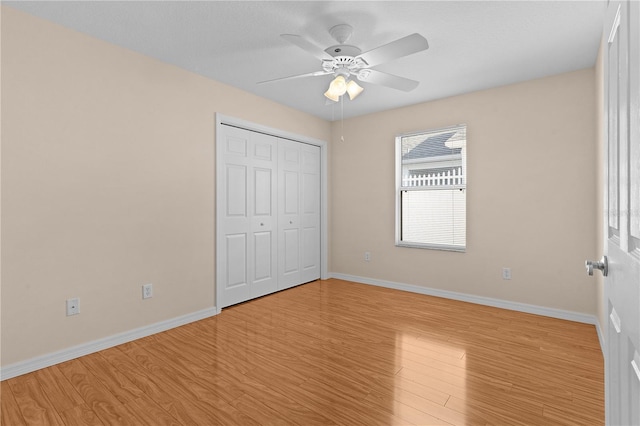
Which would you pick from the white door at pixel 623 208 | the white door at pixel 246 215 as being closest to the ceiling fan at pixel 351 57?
the white door at pixel 623 208

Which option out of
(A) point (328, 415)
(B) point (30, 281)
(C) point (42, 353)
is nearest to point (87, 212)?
(B) point (30, 281)

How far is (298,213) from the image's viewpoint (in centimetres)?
468

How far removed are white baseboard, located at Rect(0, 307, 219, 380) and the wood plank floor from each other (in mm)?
66

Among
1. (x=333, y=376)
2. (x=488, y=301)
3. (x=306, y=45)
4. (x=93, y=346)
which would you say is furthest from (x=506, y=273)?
(x=93, y=346)

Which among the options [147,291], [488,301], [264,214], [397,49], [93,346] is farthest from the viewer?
[264,214]

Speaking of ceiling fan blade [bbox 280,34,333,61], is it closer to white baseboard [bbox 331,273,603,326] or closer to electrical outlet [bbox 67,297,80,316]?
electrical outlet [bbox 67,297,80,316]

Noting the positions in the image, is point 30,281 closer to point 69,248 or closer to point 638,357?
point 69,248

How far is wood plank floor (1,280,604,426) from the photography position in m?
1.78

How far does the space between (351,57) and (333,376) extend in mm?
2298

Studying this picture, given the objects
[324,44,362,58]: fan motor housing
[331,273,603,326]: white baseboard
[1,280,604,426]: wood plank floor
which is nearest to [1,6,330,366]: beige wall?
[1,280,604,426]: wood plank floor

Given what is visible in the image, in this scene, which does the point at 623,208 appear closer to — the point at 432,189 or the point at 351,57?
the point at 351,57

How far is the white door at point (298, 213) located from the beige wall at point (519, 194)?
101 centimetres

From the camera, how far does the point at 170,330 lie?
120 inches

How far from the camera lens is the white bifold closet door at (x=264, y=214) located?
3688mm
